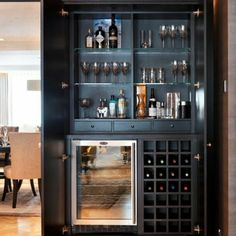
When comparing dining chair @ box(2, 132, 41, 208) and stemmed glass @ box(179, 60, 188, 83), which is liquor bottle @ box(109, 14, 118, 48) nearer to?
stemmed glass @ box(179, 60, 188, 83)

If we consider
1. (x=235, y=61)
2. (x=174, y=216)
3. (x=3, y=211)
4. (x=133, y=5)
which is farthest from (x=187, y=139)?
(x=3, y=211)

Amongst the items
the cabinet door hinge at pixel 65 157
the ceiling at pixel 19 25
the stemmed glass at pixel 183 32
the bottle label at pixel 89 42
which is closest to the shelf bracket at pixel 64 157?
the cabinet door hinge at pixel 65 157

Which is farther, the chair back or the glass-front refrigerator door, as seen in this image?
the chair back

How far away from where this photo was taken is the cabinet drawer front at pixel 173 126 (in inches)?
163

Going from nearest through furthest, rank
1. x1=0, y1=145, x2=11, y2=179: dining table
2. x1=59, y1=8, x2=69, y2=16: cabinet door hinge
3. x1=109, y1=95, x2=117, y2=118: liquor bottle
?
1. x1=59, y1=8, x2=69, y2=16: cabinet door hinge
2. x1=109, y1=95, x2=117, y2=118: liquor bottle
3. x1=0, y1=145, x2=11, y2=179: dining table

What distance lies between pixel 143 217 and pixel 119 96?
4.01ft

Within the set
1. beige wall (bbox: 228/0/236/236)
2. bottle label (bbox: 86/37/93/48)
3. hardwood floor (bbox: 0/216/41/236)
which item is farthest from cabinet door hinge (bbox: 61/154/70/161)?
beige wall (bbox: 228/0/236/236)

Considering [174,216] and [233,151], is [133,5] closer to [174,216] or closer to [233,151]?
[233,151]

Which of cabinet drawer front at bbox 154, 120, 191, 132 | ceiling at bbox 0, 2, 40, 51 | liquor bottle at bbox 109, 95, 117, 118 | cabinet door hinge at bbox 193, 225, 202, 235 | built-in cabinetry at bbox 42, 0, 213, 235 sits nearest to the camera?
cabinet door hinge at bbox 193, 225, 202, 235

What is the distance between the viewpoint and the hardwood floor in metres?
4.14

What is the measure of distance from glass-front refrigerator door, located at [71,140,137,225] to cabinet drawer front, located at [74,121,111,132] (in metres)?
0.24

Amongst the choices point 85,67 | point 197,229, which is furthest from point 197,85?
point 197,229

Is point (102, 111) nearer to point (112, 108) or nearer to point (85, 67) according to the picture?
point (112, 108)

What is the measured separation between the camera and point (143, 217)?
12.9 ft
